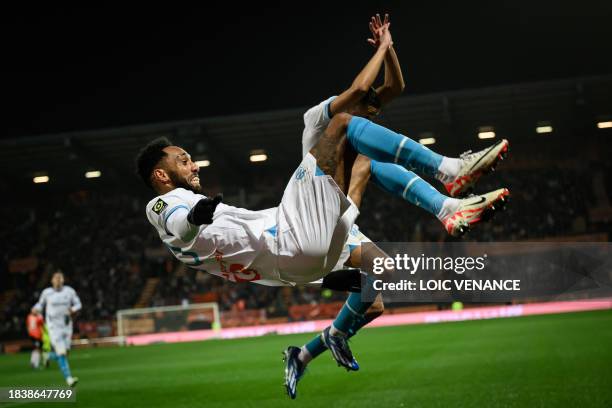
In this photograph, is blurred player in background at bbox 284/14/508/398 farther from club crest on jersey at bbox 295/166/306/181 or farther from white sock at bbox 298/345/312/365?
white sock at bbox 298/345/312/365

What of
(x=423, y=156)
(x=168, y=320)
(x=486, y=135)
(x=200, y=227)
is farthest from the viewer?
(x=486, y=135)

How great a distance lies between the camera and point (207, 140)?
91.0ft

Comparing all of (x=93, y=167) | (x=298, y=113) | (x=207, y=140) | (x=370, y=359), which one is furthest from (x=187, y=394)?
(x=93, y=167)

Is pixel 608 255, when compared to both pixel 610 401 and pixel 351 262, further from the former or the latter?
pixel 351 262

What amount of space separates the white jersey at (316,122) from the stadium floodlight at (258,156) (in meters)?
24.7

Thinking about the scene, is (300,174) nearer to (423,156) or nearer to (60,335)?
(423,156)

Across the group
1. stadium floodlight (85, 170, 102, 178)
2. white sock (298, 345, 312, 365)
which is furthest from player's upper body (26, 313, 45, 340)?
white sock (298, 345, 312, 365)

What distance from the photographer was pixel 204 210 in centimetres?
413

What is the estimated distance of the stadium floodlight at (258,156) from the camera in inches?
1164

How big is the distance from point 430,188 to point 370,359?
9528 mm

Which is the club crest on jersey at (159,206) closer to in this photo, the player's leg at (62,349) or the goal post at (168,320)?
the player's leg at (62,349)

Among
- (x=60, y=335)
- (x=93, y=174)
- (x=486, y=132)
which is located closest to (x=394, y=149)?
(x=60, y=335)

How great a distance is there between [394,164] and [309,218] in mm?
692

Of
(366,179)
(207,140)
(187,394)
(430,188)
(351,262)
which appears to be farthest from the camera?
(207,140)
